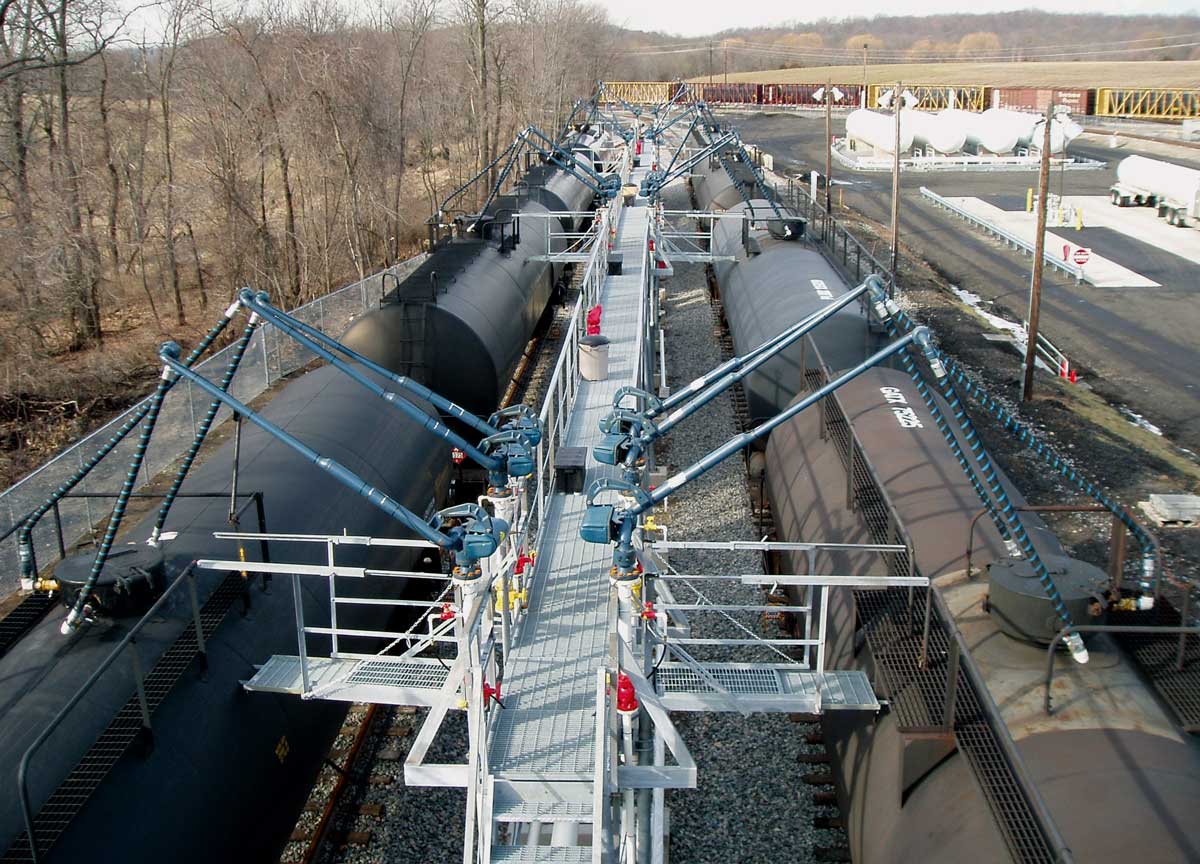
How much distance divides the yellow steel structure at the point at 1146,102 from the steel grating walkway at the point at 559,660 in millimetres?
99354

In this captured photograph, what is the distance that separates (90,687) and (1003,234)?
1845 inches

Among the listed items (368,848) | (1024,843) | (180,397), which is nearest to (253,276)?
(180,397)

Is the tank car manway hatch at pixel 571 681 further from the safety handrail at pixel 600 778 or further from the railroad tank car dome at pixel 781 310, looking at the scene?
the railroad tank car dome at pixel 781 310

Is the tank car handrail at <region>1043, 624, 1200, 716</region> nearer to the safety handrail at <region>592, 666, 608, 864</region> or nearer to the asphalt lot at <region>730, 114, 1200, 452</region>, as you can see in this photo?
the safety handrail at <region>592, 666, 608, 864</region>

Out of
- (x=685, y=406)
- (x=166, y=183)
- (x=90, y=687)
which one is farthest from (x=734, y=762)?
(x=166, y=183)

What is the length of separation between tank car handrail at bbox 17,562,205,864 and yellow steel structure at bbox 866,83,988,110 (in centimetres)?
9426

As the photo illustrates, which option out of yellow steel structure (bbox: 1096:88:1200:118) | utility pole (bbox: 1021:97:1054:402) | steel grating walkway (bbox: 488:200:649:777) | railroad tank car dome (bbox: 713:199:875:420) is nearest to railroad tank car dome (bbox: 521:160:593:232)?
railroad tank car dome (bbox: 713:199:875:420)

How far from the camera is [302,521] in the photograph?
11.4 metres

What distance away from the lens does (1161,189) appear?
165 ft

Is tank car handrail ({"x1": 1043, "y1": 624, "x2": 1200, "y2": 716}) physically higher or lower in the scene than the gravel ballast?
higher

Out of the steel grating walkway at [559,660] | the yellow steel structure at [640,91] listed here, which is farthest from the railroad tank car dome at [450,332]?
the yellow steel structure at [640,91]

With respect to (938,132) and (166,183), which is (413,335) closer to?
(166,183)

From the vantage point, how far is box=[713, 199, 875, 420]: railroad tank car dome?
17.4m

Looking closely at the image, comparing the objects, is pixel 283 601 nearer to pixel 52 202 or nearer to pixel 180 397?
pixel 180 397
